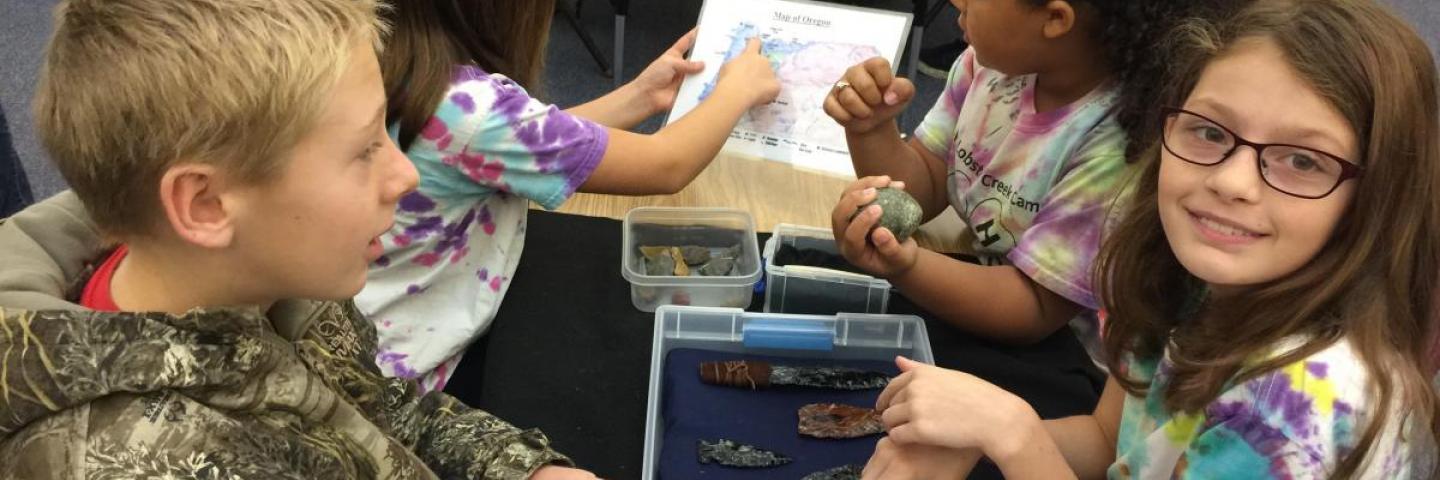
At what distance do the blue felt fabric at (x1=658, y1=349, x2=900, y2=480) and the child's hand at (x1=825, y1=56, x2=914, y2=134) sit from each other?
401 mm

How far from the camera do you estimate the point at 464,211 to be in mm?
1403

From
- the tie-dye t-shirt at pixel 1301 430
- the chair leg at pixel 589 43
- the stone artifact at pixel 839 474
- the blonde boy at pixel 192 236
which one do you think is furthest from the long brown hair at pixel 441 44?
the chair leg at pixel 589 43

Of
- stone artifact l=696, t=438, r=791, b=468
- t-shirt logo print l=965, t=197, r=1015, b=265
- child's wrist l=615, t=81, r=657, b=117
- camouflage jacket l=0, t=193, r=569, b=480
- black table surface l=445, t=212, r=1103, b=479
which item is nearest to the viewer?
camouflage jacket l=0, t=193, r=569, b=480

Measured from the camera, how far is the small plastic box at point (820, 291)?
146cm

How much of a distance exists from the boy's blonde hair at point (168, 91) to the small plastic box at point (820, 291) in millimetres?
772

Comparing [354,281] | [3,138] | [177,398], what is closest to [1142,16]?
[354,281]

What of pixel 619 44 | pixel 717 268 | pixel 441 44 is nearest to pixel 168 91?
pixel 441 44

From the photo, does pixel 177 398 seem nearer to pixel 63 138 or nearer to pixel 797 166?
pixel 63 138

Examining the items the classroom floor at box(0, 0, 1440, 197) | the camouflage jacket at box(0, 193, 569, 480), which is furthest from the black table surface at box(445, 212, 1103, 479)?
the classroom floor at box(0, 0, 1440, 197)

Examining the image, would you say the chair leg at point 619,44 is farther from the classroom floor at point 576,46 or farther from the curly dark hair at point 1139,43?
the curly dark hair at point 1139,43

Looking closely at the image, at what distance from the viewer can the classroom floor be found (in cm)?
314

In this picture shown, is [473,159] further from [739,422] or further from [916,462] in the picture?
[916,462]

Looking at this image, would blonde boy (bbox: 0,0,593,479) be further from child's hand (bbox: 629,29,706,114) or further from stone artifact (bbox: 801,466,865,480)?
child's hand (bbox: 629,29,706,114)

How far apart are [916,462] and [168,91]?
76cm
